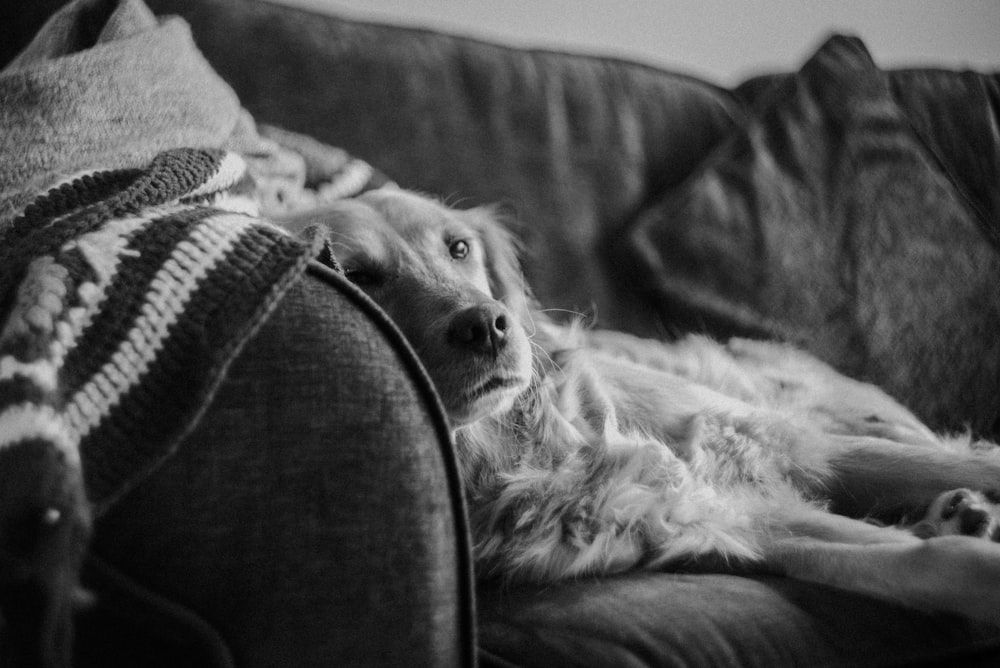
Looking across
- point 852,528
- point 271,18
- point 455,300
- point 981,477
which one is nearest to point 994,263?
point 981,477

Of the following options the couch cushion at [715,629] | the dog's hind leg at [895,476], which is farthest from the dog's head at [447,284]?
the dog's hind leg at [895,476]

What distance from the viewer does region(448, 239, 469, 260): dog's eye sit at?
1337mm

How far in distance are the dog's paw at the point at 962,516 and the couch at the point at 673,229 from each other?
267 mm

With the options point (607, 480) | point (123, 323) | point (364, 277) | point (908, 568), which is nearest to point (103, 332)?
point (123, 323)

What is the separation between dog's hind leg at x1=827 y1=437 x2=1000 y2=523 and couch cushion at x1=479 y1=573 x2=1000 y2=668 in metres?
0.39

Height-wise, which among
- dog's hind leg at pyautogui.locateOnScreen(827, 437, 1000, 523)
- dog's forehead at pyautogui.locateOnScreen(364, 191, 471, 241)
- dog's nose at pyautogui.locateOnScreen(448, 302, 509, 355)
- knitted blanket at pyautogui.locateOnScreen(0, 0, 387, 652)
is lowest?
dog's hind leg at pyautogui.locateOnScreen(827, 437, 1000, 523)

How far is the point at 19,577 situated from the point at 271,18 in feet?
4.37

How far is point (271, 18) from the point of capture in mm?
1555

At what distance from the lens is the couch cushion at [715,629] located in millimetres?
725

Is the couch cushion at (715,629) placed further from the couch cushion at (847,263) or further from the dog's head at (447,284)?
the couch cushion at (847,263)

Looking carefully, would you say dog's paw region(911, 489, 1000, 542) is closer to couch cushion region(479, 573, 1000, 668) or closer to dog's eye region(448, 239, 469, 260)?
couch cushion region(479, 573, 1000, 668)

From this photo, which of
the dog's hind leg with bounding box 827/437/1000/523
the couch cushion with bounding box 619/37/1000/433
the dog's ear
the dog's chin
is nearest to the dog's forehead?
the dog's ear

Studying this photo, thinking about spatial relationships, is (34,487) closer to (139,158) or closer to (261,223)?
(261,223)

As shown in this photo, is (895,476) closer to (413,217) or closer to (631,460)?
(631,460)
